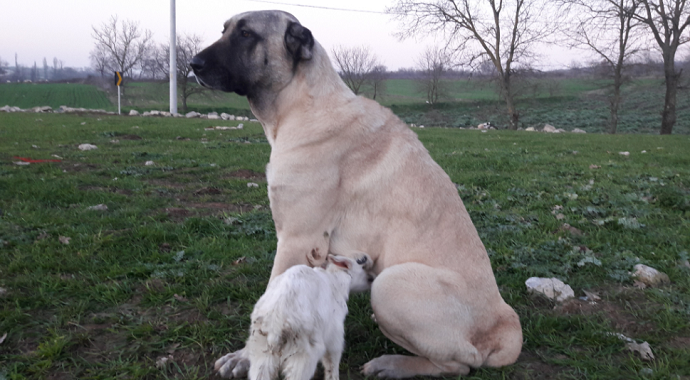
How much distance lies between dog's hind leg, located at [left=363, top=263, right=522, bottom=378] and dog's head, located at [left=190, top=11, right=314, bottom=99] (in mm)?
1579

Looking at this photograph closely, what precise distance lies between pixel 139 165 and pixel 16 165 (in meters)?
1.85

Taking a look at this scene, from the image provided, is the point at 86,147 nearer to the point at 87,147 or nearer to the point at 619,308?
the point at 87,147

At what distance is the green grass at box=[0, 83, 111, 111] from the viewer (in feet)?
127

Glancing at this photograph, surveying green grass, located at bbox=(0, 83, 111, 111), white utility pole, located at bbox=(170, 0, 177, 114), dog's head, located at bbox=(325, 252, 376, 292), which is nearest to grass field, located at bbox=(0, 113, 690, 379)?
dog's head, located at bbox=(325, 252, 376, 292)

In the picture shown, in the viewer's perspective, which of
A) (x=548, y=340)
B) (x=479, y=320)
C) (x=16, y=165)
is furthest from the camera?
(x=16, y=165)

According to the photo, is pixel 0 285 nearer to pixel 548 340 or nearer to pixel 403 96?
pixel 548 340

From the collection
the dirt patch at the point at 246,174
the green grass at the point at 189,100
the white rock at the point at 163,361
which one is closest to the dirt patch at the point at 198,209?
the dirt patch at the point at 246,174

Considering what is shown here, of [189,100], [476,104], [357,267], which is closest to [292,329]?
[357,267]

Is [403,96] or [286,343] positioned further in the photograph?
[403,96]

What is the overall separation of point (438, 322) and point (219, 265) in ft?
7.27

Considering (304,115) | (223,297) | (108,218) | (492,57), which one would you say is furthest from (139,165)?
(492,57)

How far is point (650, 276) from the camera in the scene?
3807mm

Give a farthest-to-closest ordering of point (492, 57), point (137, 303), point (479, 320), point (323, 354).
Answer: point (492, 57), point (137, 303), point (479, 320), point (323, 354)

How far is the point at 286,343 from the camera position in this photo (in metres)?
2.02
